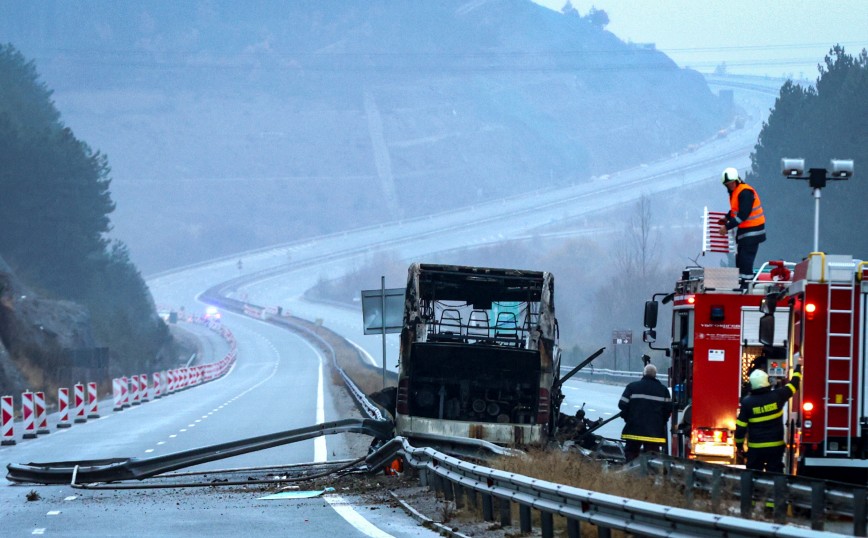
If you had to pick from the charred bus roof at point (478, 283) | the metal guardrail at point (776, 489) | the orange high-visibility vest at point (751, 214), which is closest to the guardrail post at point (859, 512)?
the metal guardrail at point (776, 489)

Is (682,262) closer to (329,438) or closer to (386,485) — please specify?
(329,438)

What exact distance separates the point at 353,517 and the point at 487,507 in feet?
5.92

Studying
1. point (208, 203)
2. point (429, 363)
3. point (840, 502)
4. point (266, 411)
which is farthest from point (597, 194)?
point (840, 502)

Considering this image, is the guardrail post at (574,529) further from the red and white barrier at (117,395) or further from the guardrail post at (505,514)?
the red and white barrier at (117,395)

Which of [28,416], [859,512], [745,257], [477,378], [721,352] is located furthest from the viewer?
[28,416]

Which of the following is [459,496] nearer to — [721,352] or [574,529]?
[721,352]

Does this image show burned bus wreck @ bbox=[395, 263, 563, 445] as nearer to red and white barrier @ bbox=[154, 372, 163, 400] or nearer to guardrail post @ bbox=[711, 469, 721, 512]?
guardrail post @ bbox=[711, 469, 721, 512]

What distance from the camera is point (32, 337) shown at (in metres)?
53.4

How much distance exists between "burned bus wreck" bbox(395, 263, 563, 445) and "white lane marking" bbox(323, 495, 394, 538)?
285cm

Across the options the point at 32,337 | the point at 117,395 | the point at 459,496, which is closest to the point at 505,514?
the point at 459,496

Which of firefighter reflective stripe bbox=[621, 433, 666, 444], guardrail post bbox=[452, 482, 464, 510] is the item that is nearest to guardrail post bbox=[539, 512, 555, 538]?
guardrail post bbox=[452, 482, 464, 510]

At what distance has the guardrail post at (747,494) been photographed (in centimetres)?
1055

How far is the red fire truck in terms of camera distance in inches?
521

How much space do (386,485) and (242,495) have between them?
5.95ft
